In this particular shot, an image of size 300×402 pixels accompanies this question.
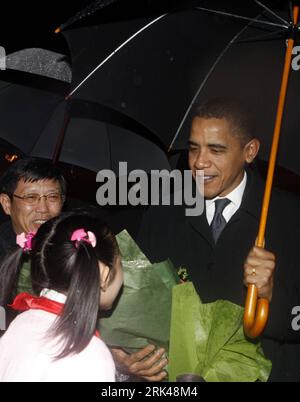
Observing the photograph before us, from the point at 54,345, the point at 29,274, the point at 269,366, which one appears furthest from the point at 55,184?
the point at 269,366

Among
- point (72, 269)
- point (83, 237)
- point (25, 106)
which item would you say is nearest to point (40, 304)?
point (72, 269)

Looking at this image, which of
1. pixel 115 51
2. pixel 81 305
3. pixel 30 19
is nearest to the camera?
pixel 81 305

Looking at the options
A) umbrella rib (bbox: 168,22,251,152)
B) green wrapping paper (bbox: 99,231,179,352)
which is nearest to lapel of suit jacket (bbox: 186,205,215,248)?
umbrella rib (bbox: 168,22,251,152)

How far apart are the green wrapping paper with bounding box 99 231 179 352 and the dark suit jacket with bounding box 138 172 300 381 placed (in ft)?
1.95

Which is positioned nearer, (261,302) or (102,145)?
(261,302)

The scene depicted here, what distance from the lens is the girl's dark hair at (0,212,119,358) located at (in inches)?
80.8

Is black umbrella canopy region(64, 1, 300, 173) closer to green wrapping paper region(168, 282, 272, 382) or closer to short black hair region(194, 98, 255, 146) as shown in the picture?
short black hair region(194, 98, 255, 146)

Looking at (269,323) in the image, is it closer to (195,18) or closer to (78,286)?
(78,286)

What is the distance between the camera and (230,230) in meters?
2.96

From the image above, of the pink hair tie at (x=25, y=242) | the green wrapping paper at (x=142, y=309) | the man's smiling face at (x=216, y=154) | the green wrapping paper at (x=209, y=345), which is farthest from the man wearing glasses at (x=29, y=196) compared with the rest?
the green wrapping paper at (x=209, y=345)

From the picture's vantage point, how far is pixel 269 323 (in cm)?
268

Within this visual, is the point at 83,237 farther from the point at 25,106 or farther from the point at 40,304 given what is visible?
the point at 25,106

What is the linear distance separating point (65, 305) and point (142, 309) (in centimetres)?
36

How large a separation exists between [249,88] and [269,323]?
1.19 m
